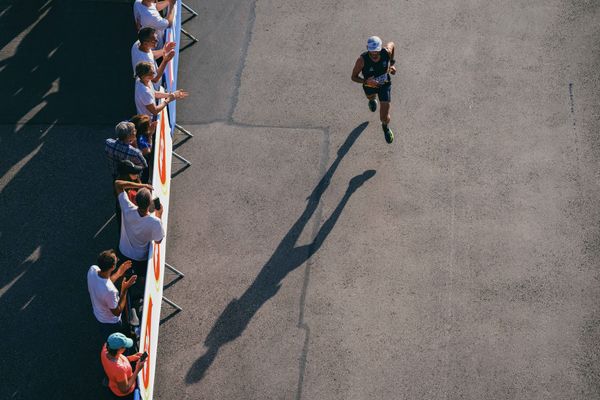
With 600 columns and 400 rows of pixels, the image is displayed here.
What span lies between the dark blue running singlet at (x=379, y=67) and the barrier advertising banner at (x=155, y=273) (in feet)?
10.7

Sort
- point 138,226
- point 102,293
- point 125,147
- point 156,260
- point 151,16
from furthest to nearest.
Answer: point 151,16, point 125,147, point 156,260, point 138,226, point 102,293

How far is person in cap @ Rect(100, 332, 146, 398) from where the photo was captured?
9.45 meters

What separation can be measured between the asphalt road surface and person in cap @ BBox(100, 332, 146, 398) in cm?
149

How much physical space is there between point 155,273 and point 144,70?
118 inches

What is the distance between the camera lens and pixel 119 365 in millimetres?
9484

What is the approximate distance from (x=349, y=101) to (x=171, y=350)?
554 cm

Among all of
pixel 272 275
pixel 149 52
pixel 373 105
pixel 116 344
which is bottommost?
pixel 272 275

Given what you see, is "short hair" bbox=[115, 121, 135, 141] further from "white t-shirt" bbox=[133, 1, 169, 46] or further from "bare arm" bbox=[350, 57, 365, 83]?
"bare arm" bbox=[350, 57, 365, 83]

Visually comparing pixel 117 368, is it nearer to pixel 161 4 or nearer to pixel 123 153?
pixel 123 153

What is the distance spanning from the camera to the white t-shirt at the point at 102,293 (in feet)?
33.2

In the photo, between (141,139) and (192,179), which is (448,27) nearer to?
(192,179)

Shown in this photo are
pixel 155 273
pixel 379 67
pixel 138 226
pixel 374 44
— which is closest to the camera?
pixel 138 226

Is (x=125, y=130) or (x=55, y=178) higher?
(x=125, y=130)

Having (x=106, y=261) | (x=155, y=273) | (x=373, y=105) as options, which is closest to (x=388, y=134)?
(x=373, y=105)
